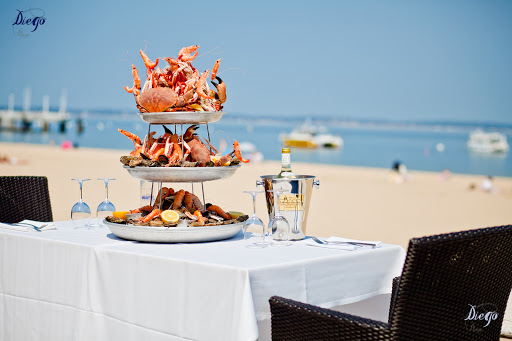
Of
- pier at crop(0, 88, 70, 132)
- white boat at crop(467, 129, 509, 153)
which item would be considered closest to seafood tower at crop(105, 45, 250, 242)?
white boat at crop(467, 129, 509, 153)

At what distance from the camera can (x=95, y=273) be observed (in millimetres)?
3096

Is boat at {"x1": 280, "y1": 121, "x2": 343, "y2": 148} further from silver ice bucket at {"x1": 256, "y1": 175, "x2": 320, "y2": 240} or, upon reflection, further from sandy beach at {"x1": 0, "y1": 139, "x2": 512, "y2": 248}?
silver ice bucket at {"x1": 256, "y1": 175, "x2": 320, "y2": 240}

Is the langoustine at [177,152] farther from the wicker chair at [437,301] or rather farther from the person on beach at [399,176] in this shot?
the person on beach at [399,176]

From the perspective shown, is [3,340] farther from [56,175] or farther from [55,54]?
[56,175]

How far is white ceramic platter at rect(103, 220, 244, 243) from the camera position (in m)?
3.18

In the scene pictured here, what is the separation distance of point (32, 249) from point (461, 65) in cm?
12089

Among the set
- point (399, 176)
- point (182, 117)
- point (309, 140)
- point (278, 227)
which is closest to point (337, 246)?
point (278, 227)

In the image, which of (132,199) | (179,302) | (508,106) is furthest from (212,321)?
(508,106)

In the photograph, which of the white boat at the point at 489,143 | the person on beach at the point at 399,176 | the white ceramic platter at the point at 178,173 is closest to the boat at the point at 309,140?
the white boat at the point at 489,143

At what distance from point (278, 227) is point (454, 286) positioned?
99cm

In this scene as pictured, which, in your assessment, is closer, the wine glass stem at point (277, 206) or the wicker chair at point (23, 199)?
the wine glass stem at point (277, 206)

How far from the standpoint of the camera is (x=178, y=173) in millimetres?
3236

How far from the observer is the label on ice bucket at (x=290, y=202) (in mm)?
3387

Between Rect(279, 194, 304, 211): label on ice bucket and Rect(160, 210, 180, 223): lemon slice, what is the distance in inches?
20.2
